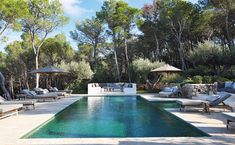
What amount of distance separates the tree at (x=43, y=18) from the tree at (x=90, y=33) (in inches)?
362

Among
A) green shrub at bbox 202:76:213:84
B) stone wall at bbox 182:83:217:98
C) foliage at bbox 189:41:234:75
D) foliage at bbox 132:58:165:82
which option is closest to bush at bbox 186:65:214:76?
foliage at bbox 189:41:234:75

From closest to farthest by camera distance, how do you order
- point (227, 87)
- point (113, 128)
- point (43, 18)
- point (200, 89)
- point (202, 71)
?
point (113, 128) < point (227, 87) < point (200, 89) < point (202, 71) < point (43, 18)

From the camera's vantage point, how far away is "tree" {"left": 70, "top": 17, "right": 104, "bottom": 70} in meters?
37.2

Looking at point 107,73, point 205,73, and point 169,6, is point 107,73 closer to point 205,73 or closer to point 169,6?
point 169,6

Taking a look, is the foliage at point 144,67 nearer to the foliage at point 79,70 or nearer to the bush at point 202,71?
the bush at point 202,71

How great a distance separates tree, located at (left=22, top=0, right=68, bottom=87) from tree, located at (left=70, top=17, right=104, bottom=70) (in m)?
9.19

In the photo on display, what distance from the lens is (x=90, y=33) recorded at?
37.7m

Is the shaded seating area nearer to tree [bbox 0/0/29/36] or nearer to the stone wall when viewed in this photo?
the stone wall

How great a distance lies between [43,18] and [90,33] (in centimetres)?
1095

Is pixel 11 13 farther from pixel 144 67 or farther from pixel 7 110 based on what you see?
pixel 144 67

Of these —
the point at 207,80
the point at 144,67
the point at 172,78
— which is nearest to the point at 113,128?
the point at 207,80

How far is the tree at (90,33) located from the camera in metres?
37.2

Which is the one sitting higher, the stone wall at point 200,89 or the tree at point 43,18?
the tree at point 43,18

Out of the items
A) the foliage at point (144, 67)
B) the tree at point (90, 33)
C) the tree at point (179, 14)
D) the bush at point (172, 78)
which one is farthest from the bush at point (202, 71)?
the tree at point (90, 33)
